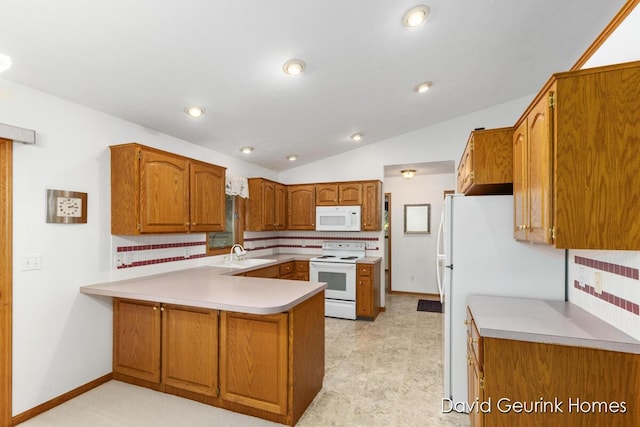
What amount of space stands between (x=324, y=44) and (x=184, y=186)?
6.04 ft

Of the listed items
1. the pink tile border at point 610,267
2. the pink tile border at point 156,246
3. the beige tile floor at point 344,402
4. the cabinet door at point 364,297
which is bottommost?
the beige tile floor at point 344,402

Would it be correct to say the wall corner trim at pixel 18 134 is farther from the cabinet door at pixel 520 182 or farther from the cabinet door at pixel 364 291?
the cabinet door at pixel 364 291

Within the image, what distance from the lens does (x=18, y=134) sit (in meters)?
2.03

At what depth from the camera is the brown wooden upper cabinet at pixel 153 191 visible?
8.42 feet

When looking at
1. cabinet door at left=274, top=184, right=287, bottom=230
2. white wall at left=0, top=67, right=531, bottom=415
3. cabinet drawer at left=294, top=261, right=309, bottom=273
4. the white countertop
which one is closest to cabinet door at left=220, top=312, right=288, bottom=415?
the white countertop

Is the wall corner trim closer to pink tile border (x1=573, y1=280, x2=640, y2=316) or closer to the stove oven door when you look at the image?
the stove oven door

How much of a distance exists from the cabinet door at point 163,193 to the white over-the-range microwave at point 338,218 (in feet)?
7.56

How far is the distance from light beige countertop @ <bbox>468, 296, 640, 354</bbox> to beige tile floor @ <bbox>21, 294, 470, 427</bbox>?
3.08ft

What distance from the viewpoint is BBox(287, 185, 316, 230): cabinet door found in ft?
16.4


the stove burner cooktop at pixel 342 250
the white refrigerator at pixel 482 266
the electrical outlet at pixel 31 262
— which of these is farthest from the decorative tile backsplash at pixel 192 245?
the white refrigerator at pixel 482 266

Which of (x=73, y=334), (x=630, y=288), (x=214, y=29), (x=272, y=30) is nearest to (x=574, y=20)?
(x=630, y=288)

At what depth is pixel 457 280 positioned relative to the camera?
2266 millimetres

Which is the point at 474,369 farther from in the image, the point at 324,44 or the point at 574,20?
the point at 574,20

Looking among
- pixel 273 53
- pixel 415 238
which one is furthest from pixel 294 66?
pixel 415 238
